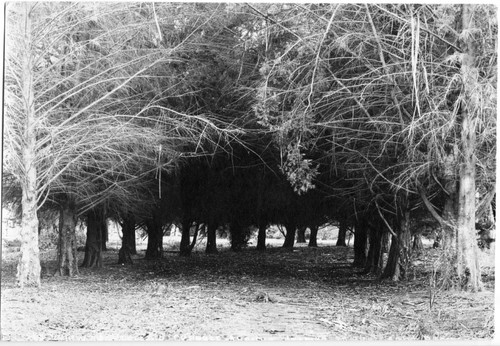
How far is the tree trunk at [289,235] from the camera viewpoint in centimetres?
764

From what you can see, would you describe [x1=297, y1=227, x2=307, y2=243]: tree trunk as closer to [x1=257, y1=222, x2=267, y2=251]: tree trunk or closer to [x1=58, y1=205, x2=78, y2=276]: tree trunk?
[x1=257, y1=222, x2=267, y2=251]: tree trunk

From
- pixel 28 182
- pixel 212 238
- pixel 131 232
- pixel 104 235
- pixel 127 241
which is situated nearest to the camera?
pixel 28 182

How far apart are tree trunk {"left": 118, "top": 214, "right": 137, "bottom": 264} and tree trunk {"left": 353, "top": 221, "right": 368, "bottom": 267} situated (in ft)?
8.01

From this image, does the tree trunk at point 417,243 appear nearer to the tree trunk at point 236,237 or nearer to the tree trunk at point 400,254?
the tree trunk at point 400,254

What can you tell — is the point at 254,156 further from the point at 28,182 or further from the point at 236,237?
the point at 28,182

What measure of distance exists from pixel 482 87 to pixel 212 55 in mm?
2638

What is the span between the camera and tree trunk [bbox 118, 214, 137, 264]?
25.8 feet

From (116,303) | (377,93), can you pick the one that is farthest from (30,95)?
(377,93)

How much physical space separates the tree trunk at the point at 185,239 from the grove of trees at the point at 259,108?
49cm

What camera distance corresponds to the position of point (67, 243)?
24.4 ft

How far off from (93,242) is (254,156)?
6.30 feet

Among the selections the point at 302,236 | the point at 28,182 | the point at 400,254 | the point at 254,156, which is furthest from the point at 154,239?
the point at 400,254

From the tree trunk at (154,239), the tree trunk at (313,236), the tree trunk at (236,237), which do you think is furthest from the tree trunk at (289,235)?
the tree trunk at (154,239)

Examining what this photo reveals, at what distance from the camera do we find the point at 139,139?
7.11 metres
